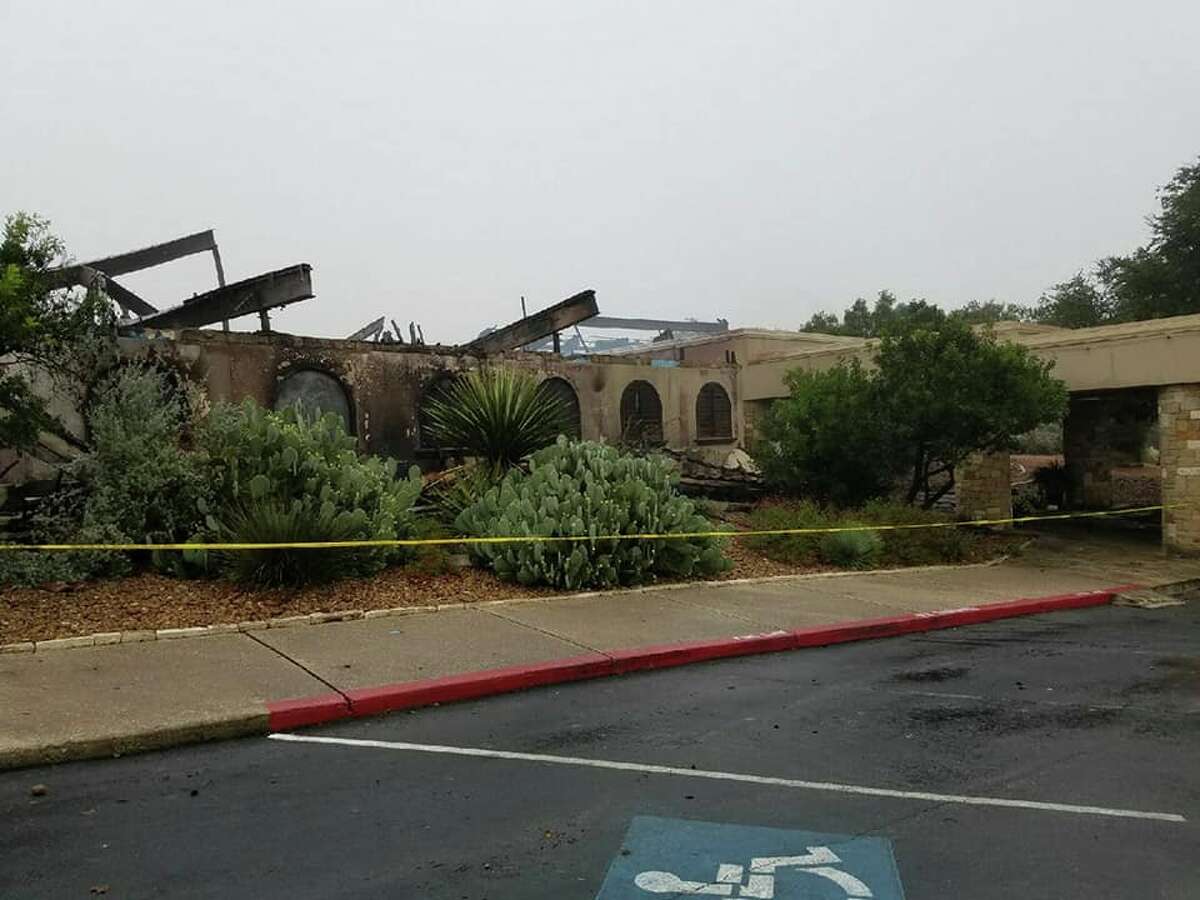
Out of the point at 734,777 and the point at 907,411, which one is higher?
the point at 907,411

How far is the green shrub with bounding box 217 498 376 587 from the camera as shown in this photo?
8.98m

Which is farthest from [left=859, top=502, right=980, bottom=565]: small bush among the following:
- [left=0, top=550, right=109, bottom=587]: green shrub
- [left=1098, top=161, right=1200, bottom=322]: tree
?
Answer: [left=1098, top=161, right=1200, bottom=322]: tree

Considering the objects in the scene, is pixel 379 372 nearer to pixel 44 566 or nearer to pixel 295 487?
pixel 295 487

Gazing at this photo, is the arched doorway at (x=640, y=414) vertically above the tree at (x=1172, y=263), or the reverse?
the tree at (x=1172, y=263)

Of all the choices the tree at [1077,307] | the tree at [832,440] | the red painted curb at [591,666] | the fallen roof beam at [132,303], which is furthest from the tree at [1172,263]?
the fallen roof beam at [132,303]

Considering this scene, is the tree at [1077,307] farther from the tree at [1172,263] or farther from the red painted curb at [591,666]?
the red painted curb at [591,666]

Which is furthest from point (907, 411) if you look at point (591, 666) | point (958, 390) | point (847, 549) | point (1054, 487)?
point (1054, 487)

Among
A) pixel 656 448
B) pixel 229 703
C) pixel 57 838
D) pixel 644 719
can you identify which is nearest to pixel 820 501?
pixel 656 448

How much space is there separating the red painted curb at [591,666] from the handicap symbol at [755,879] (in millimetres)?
2869

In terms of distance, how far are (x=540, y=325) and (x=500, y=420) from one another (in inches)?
224

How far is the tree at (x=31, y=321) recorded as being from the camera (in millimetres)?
8219

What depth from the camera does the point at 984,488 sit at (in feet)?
62.3

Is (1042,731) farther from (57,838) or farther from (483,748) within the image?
(57,838)

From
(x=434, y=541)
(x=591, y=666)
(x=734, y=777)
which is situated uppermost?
(x=434, y=541)
